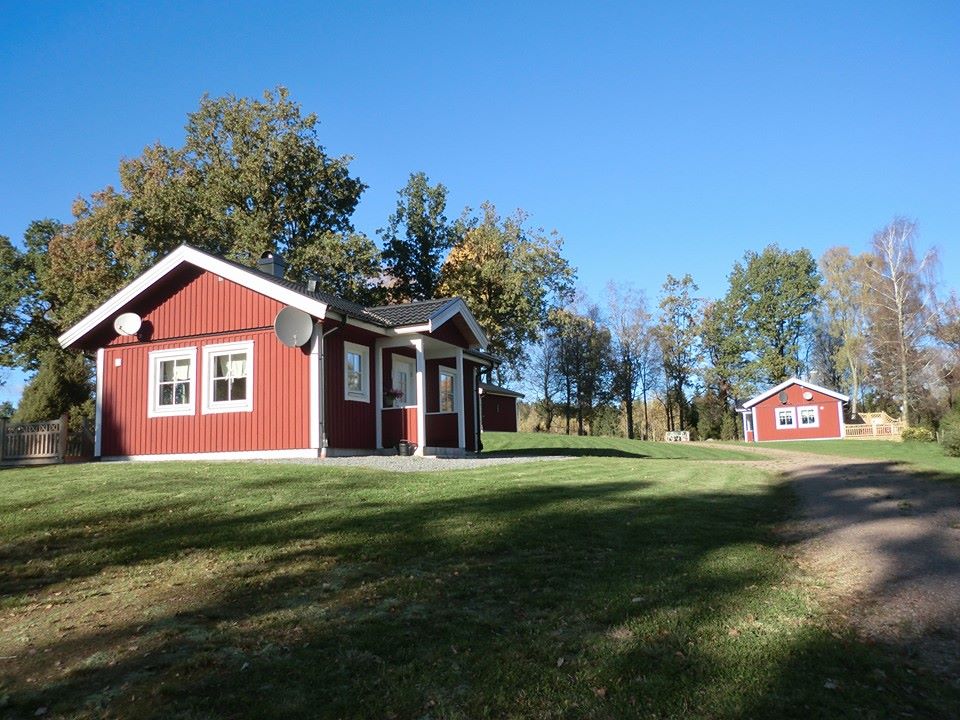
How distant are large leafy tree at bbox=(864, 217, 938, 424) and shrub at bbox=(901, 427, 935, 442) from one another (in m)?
7.28

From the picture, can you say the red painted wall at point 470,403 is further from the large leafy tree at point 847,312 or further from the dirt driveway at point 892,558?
the large leafy tree at point 847,312

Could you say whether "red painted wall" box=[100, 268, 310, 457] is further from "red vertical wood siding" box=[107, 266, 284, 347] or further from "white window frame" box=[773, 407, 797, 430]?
"white window frame" box=[773, 407, 797, 430]

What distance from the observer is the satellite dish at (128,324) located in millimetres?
17188

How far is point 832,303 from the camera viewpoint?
185 feet

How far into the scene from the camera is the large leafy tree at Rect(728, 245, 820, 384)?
5822 centimetres

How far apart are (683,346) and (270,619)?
56.3 meters

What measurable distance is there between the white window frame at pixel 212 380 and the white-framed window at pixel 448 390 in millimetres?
6018

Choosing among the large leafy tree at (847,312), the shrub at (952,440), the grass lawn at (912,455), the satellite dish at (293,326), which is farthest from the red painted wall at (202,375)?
the large leafy tree at (847,312)

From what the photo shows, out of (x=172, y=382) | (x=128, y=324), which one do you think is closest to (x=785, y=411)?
(x=172, y=382)

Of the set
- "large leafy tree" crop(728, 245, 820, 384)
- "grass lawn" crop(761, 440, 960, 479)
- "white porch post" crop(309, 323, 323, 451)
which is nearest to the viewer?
"grass lawn" crop(761, 440, 960, 479)

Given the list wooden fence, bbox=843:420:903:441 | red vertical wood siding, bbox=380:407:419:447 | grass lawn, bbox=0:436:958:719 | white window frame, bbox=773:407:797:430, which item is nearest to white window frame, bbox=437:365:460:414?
red vertical wood siding, bbox=380:407:419:447

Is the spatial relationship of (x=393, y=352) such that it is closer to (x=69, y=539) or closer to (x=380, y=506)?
(x=380, y=506)

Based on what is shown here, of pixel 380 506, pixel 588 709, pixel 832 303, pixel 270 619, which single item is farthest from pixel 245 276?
pixel 832 303

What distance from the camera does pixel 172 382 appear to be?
17031 millimetres
